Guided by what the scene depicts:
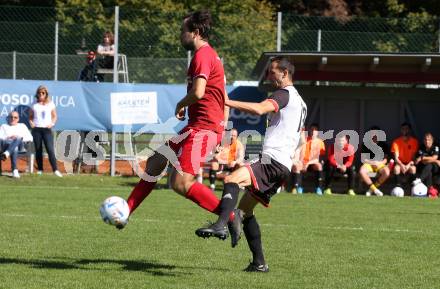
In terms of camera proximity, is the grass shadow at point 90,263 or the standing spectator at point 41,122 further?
the standing spectator at point 41,122

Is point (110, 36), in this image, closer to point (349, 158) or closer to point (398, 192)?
point (349, 158)

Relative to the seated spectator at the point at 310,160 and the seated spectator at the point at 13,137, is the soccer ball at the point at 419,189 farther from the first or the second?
the seated spectator at the point at 13,137

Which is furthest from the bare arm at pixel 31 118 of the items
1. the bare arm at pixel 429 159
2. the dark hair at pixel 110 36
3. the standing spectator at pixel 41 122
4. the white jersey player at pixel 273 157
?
the white jersey player at pixel 273 157

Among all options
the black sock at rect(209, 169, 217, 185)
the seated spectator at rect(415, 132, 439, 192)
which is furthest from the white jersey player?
the seated spectator at rect(415, 132, 439, 192)

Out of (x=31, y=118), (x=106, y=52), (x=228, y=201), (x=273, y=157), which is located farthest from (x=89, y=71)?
(x=228, y=201)

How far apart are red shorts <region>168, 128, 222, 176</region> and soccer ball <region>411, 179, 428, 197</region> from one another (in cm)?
1094

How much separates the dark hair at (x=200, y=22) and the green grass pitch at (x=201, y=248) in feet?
Result: 6.48

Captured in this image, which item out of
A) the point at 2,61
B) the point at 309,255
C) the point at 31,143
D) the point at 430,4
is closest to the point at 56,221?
the point at 309,255

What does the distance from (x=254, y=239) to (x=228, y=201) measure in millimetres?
561

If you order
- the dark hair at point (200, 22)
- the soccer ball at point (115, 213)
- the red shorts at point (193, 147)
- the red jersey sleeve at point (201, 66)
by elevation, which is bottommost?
the soccer ball at point (115, 213)

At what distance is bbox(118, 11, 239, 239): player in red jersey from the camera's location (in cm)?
756

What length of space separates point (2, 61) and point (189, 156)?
→ 13.8 m

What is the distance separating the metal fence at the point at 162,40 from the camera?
815 inches

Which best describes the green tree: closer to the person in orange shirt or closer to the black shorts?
the person in orange shirt
